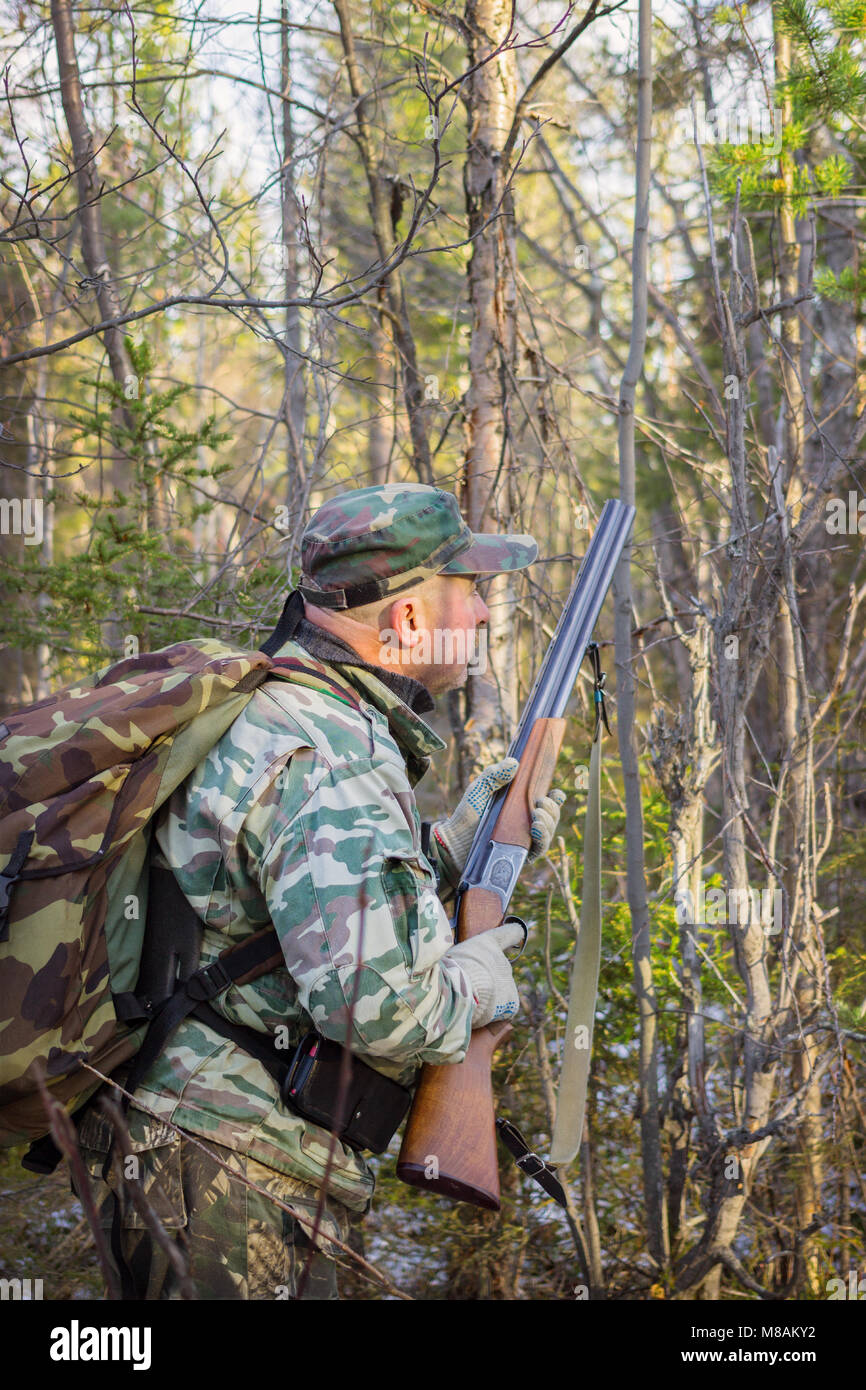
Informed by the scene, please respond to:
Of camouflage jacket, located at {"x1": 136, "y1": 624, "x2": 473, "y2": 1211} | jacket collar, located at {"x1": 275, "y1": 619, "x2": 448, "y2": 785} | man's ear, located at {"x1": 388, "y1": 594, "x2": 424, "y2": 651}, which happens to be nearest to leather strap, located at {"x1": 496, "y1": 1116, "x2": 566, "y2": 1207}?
camouflage jacket, located at {"x1": 136, "y1": 624, "x2": 473, "y2": 1211}

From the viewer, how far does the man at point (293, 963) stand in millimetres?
2061

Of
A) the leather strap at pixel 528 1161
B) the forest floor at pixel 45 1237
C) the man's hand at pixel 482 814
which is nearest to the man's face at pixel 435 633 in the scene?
the man's hand at pixel 482 814

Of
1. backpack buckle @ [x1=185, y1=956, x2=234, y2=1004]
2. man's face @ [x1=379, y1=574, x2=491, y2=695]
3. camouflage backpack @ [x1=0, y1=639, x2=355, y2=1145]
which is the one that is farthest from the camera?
man's face @ [x1=379, y1=574, x2=491, y2=695]

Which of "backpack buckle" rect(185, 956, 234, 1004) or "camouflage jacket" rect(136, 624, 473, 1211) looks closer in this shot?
"camouflage jacket" rect(136, 624, 473, 1211)

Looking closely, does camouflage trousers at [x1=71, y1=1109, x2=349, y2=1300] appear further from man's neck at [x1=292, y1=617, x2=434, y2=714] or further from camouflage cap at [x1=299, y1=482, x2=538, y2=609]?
camouflage cap at [x1=299, y1=482, x2=538, y2=609]

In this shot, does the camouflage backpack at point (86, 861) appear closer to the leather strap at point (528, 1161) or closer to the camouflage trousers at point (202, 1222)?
the camouflage trousers at point (202, 1222)

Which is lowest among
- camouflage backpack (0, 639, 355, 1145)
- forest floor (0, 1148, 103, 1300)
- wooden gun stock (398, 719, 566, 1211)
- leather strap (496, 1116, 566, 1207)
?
forest floor (0, 1148, 103, 1300)

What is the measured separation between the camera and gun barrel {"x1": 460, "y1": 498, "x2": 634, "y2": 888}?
3127 millimetres

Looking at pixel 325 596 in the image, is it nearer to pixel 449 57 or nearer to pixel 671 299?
pixel 671 299

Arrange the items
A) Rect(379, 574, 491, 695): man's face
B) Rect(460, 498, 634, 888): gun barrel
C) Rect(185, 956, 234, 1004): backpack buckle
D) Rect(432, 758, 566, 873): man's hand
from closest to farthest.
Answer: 1. Rect(185, 956, 234, 1004): backpack buckle
2. Rect(379, 574, 491, 695): man's face
3. Rect(432, 758, 566, 873): man's hand
4. Rect(460, 498, 634, 888): gun barrel

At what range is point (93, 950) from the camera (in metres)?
2.08

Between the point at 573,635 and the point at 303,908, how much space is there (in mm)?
1557

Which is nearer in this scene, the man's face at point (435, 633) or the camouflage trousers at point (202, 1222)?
the camouflage trousers at point (202, 1222)
